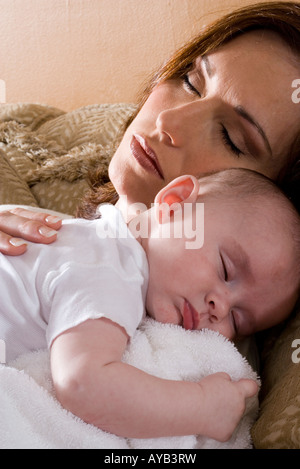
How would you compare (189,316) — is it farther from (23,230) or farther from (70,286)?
(23,230)

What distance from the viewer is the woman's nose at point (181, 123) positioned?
4.73 feet

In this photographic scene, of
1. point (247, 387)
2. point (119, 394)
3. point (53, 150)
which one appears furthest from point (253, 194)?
point (53, 150)

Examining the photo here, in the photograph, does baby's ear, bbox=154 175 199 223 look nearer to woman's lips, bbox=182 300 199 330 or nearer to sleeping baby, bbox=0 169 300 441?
sleeping baby, bbox=0 169 300 441

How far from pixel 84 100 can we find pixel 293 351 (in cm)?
227

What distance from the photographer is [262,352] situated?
4.51 feet

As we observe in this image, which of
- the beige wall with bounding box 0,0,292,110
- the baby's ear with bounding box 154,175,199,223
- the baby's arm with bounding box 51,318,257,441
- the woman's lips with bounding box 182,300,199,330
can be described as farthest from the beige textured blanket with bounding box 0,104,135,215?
the baby's arm with bounding box 51,318,257,441

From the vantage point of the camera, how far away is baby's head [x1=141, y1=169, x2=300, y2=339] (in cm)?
114

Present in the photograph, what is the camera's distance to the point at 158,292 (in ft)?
3.81

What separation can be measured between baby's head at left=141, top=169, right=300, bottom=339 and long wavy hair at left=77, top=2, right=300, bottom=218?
33cm

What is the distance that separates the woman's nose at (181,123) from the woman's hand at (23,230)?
1.22 feet

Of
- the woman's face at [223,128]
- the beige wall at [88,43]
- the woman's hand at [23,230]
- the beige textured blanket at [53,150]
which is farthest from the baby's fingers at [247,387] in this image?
the beige wall at [88,43]

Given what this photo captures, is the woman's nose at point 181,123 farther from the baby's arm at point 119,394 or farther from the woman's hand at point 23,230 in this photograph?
the baby's arm at point 119,394
